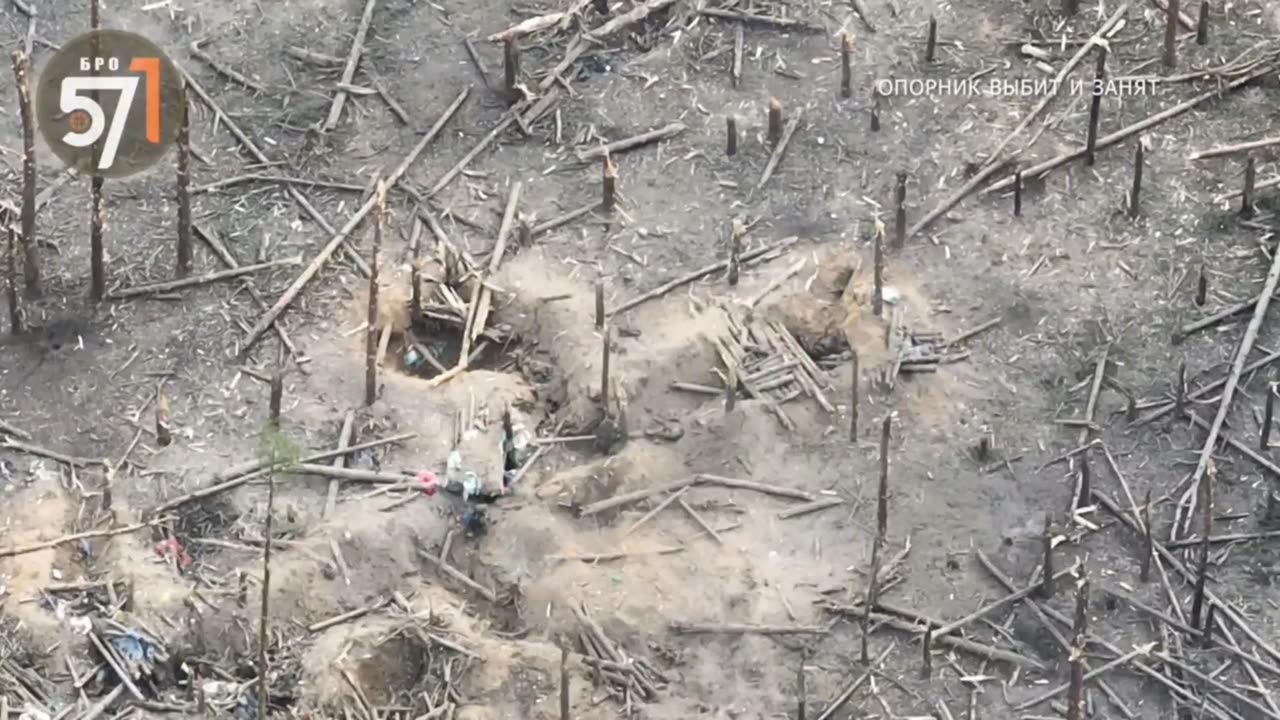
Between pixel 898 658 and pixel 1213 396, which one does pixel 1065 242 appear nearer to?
pixel 1213 396

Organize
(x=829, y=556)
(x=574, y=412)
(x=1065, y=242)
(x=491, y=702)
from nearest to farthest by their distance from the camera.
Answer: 1. (x=491, y=702)
2. (x=829, y=556)
3. (x=574, y=412)
4. (x=1065, y=242)

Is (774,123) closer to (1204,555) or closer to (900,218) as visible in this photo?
(900,218)

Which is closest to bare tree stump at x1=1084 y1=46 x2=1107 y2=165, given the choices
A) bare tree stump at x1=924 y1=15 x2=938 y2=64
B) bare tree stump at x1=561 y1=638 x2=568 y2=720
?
bare tree stump at x1=924 y1=15 x2=938 y2=64

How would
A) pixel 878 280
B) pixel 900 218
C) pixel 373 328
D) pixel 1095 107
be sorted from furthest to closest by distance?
pixel 1095 107, pixel 900 218, pixel 878 280, pixel 373 328

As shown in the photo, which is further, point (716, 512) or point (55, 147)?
point (55, 147)

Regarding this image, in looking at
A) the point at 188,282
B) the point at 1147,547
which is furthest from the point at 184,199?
the point at 1147,547

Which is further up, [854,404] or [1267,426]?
[854,404]

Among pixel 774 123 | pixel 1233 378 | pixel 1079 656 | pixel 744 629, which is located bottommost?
pixel 744 629

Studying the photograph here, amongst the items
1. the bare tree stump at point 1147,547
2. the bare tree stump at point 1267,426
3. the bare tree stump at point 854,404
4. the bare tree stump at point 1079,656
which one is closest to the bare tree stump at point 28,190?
the bare tree stump at point 854,404

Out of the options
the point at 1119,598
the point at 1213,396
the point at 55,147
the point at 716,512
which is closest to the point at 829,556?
the point at 716,512
